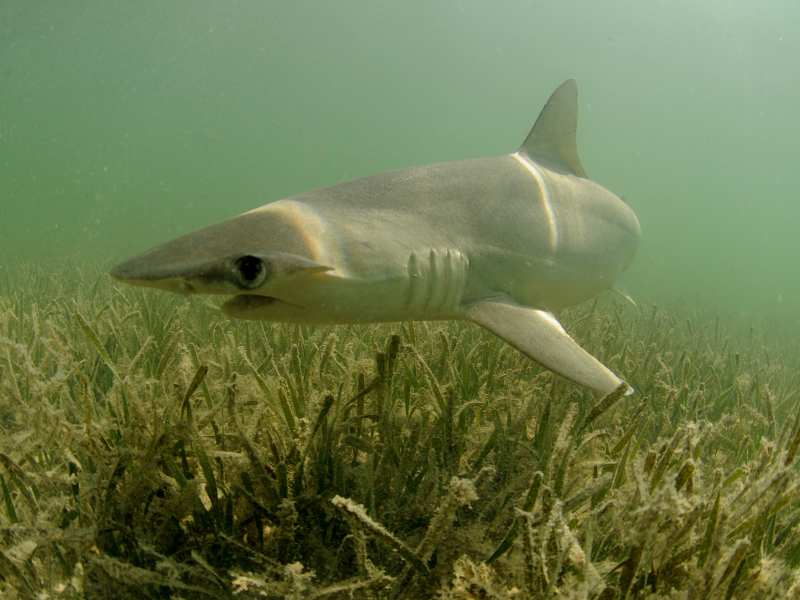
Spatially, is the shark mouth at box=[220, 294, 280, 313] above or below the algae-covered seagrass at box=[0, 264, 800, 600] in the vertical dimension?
above

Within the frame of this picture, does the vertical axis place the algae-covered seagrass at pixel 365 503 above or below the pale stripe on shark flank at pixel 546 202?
below

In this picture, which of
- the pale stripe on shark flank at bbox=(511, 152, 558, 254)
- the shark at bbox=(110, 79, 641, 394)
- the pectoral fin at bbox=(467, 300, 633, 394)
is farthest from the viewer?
the pale stripe on shark flank at bbox=(511, 152, 558, 254)

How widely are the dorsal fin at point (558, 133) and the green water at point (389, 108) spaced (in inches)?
742

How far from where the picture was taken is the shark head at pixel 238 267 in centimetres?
180

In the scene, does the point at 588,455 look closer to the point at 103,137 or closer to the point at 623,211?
the point at 623,211

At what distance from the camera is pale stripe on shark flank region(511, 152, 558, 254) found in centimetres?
341

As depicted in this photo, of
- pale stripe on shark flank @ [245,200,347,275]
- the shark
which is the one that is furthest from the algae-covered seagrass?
pale stripe on shark flank @ [245,200,347,275]

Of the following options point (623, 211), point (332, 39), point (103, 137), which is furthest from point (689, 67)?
point (103, 137)

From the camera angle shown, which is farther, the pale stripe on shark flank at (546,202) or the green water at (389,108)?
the green water at (389,108)

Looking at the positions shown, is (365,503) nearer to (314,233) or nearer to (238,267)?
(238,267)

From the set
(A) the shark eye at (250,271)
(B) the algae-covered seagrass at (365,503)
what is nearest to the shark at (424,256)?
(A) the shark eye at (250,271)

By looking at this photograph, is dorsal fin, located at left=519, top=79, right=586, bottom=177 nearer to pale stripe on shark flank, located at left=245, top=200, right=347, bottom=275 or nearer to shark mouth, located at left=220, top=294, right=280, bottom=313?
pale stripe on shark flank, located at left=245, top=200, right=347, bottom=275

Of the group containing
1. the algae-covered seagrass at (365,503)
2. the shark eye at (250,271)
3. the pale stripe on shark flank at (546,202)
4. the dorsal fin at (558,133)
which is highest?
the dorsal fin at (558,133)

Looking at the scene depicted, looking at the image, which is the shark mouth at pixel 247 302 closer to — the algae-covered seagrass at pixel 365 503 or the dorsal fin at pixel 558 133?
the algae-covered seagrass at pixel 365 503
